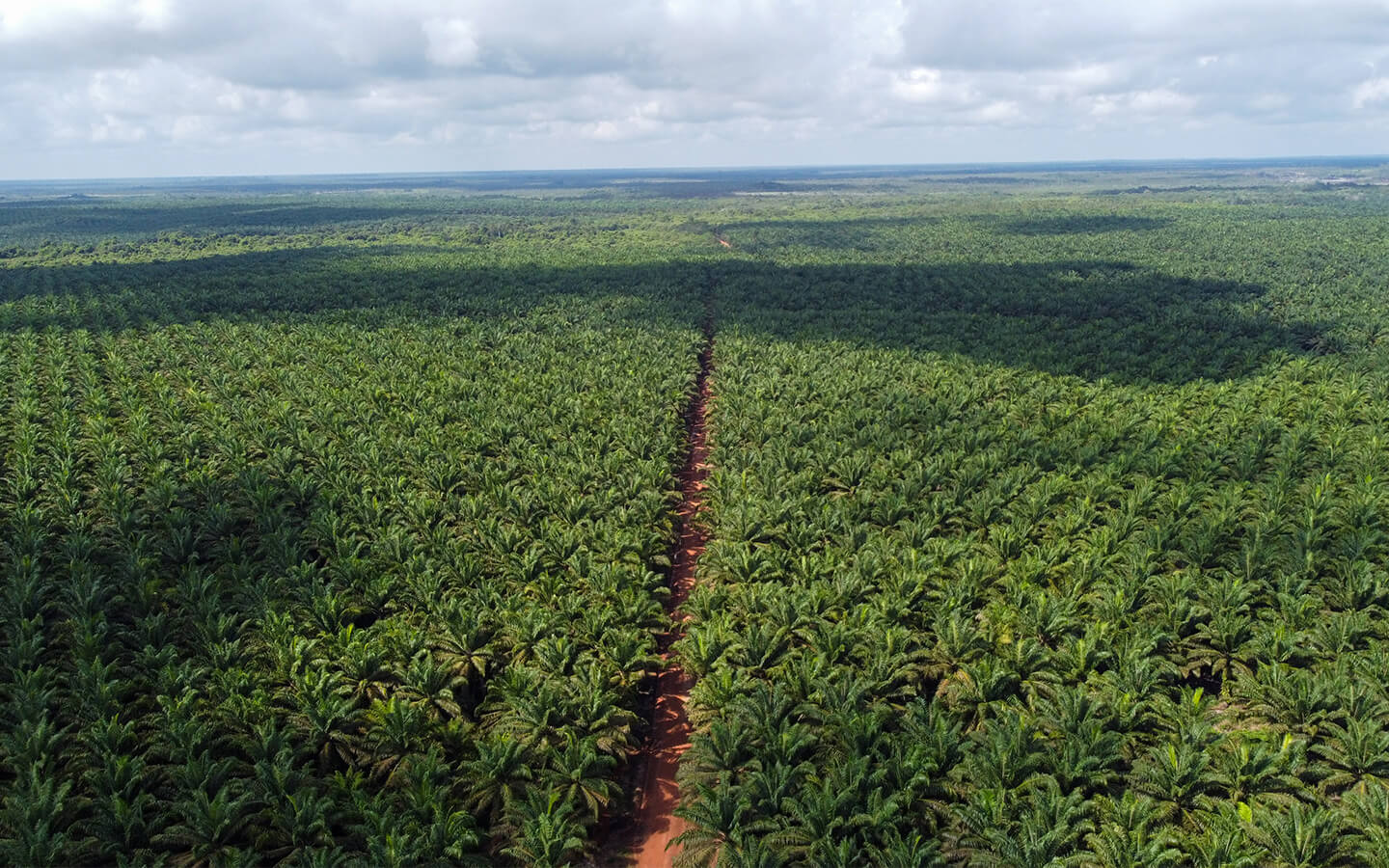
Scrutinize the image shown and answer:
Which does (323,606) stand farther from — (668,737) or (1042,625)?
(1042,625)

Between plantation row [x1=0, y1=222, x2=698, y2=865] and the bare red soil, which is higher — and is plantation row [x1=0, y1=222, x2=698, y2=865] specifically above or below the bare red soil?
above

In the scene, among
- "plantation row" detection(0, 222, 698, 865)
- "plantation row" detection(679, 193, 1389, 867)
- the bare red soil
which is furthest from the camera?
the bare red soil

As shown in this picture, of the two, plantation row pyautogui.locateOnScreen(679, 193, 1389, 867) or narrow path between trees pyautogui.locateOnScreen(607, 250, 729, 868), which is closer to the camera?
plantation row pyautogui.locateOnScreen(679, 193, 1389, 867)

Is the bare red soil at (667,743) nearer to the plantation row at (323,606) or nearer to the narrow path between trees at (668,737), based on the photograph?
the narrow path between trees at (668,737)

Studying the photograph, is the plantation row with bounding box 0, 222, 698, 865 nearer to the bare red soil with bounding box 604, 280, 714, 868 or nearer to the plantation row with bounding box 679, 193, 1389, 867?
the bare red soil with bounding box 604, 280, 714, 868

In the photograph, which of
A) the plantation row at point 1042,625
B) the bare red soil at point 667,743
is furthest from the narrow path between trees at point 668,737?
the plantation row at point 1042,625

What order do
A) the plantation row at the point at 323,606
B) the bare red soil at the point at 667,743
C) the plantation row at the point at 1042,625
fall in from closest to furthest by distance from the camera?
the plantation row at the point at 1042,625 → the plantation row at the point at 323,606 → the bare red soil at the point at 667,743

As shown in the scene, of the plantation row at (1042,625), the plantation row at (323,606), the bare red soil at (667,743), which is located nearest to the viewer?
the plantation row at (1042,625)

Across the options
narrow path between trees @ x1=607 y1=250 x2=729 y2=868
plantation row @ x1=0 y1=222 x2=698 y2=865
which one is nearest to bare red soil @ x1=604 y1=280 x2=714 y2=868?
narrow path between trees @ x1=607 y1=250 x2=729 y2=868
